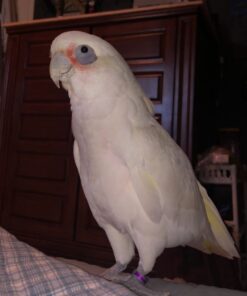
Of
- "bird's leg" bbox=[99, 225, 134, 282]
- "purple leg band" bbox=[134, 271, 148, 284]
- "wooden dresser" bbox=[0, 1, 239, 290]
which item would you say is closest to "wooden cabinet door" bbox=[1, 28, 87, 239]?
"wooden dresser" bbox=[0, 1, 239, 290]

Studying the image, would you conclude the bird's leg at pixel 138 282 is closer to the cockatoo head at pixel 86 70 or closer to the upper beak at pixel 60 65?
the cockatoo head at pixel 86 70

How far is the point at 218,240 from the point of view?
3.35 ft

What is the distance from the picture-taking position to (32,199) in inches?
73.2

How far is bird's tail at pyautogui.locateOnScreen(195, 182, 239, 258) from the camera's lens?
3.33ft

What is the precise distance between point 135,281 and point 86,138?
1.28 feet

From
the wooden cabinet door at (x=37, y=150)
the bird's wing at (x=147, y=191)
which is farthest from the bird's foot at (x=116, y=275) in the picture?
the wooden cabinet door at (x=37, y=150)

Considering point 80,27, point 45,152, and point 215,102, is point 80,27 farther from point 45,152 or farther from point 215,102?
point 215,102

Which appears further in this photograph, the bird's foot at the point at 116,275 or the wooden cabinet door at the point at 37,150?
the wooden cabinet door at the point at 37,150

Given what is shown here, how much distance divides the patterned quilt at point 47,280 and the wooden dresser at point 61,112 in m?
0.97

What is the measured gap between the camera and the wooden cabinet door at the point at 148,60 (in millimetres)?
1603

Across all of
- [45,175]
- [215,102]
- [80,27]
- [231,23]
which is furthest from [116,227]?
[231,23]

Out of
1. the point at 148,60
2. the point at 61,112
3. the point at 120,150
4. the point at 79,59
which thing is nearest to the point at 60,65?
the point at 79,59

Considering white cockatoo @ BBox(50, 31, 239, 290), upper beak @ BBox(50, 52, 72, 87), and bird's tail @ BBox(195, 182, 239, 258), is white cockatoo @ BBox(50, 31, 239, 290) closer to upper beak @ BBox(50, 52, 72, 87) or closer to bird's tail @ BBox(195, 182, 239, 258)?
upper beak @ BBox(50, 52, 72, 87)

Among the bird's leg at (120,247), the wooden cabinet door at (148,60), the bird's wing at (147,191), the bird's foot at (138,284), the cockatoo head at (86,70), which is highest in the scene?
the wooden cabinet door at (148,60)
